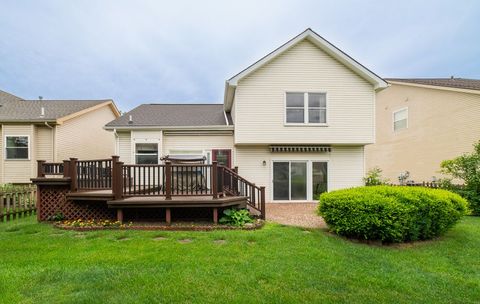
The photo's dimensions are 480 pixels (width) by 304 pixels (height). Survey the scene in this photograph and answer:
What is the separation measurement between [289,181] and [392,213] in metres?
6.76

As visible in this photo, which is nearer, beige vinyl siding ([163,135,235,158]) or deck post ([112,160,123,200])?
deck post ([112,160,123,200])

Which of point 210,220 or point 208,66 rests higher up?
point 208,66

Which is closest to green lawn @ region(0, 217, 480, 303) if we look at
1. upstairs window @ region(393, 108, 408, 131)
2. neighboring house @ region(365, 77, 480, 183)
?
neighboring house @ region(365, 77, 480, 183)

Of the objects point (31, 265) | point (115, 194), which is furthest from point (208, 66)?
point (31, 265)

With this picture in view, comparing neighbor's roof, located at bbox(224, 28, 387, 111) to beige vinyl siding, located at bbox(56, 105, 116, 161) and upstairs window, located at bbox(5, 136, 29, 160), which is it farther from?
upstairs window, located at bbox(5, 136, 29, 160)

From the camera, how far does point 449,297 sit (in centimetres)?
381

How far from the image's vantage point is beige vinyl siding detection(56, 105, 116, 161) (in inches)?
591

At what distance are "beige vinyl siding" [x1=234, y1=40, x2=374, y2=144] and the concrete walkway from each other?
3.06 metres

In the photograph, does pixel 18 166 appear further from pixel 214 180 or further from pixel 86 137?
pixel 214 180

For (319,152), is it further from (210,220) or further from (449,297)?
(449,297)

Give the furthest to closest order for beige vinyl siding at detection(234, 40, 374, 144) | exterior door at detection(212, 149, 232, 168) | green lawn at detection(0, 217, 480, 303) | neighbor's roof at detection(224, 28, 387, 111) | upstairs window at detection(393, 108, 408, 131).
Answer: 1. upstairs window at detection(393, 108, 408, 131)
2. exterior door at detection(212, 149, 232, 168)
3. beige vinyl siding at detection(234, 40, 374, 144)
4. neighbor's roof at detection(224, 28, 387, 111)
5. green lawn at detection(0, 217, 480, 303)

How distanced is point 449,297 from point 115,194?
748 centimetres

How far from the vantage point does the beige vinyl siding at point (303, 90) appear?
11852 mm

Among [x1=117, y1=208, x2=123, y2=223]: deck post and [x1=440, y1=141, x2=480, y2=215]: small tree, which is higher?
[x1=440, y1=141, x2=480, y2=215]: small tree
